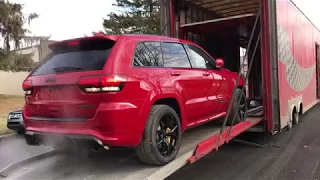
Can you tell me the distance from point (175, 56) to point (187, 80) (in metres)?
0.38

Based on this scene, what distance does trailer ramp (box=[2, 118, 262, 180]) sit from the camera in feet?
12.6

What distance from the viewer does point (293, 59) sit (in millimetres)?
8445

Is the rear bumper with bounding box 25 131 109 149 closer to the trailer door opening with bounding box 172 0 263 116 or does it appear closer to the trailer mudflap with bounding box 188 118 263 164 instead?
the trailer mudflap with bounding box 188 118 263 164

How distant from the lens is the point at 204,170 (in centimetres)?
562

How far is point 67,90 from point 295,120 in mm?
7013

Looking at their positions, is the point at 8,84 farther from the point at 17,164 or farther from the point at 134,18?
the point at 17,164

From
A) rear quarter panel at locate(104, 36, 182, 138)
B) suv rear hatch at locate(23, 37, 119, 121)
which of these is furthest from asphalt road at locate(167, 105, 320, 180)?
suv rear hatch at locate(23, 37, 119, 121)

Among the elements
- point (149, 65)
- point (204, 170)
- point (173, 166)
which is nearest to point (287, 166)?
point (204, 170)

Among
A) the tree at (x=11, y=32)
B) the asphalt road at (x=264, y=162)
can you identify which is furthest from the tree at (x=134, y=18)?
the asphalt road at (x=264, y=162)

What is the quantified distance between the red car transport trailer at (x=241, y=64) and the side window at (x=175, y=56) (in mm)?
1116

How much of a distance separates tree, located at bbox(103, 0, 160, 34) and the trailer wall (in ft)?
52.6

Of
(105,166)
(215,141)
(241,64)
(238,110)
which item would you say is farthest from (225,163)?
(241,64)

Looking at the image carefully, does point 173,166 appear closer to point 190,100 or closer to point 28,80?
point 190,100

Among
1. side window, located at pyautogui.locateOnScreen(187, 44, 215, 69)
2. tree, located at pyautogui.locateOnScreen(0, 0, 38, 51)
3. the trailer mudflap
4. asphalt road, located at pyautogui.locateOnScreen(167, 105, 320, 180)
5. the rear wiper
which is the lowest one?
asphalt road, located at pyautogui.locateOnScreen(167, 105, 320, 180)
